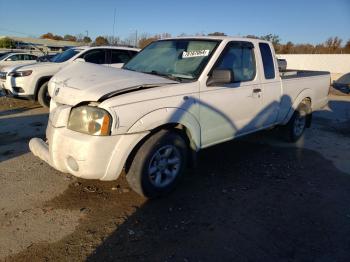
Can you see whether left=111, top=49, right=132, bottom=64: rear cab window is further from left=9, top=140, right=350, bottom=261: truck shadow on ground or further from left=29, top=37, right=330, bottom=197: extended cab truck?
left=9, top=140, right=350, bottom=261: truck shadow on ground

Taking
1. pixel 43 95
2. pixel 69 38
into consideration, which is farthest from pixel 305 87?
pixel 69 38

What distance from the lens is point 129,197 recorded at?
391cm

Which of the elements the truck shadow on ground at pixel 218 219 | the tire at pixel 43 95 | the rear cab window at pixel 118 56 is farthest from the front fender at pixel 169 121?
the rear cab window at pixel 118 56

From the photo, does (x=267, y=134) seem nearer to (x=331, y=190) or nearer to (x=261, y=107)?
(x=261, y=107)

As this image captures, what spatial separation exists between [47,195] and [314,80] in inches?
212

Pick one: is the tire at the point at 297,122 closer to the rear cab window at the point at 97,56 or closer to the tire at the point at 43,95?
the rear cab window at the point at 97,56

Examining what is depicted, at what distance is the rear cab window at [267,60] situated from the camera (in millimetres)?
5156

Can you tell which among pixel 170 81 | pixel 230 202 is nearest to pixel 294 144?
pixel 230 202

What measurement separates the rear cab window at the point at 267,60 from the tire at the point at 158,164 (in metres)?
2.12

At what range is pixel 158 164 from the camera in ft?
12.4

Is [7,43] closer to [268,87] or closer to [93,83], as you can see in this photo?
[268,87]

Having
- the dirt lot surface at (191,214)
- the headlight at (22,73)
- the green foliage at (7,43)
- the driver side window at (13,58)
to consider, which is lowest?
the dirt lot surface at (191,214)

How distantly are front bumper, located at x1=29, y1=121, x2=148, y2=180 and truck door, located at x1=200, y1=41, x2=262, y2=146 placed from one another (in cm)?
105

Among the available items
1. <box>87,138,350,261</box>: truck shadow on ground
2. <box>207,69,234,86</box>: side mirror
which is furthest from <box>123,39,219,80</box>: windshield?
<box>87,138,350,261</box>: truck shadow on ground
